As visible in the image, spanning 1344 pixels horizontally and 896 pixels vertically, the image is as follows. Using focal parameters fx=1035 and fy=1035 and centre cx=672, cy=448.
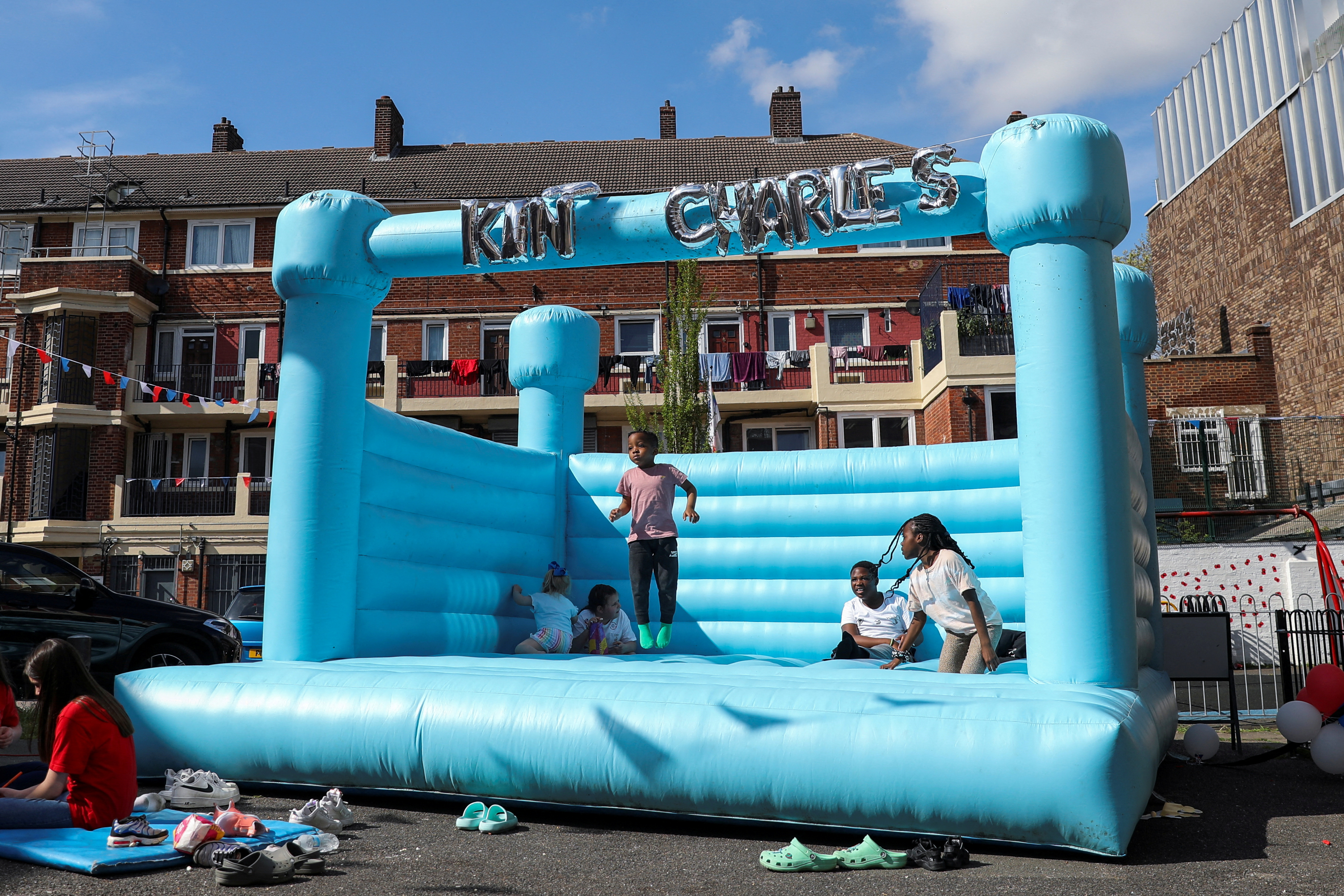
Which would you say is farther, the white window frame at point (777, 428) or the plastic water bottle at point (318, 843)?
the white window frame at point (777, 428)

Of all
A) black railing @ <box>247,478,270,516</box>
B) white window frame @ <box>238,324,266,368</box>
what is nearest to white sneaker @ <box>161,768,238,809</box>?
black railing @ <box>247,478,270,516</box>

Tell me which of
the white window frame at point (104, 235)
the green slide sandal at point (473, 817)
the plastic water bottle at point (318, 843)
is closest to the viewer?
the plastic water bottle at point (318, 843)

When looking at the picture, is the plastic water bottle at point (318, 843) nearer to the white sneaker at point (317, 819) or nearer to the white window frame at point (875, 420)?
the white sneaker at point (317, 819)

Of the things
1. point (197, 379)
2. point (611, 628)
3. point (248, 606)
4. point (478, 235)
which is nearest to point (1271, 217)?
point (611, 628)

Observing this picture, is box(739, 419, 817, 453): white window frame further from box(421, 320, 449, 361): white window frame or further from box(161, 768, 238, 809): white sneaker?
box(161, 768, 238, 809): white sneaker

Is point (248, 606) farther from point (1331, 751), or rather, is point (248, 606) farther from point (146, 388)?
point (146, 388)

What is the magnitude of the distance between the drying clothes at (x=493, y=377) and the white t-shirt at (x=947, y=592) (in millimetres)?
18867

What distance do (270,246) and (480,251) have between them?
21.3 metres

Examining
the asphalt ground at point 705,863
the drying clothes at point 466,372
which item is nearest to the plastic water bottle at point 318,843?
Answer: the asphalt ground at point 705,863

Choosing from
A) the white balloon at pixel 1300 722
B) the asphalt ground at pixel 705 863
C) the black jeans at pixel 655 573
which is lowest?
the asphalt ground at pixel 705 863

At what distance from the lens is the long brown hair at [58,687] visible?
4.15 m

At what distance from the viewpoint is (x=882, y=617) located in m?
6.69

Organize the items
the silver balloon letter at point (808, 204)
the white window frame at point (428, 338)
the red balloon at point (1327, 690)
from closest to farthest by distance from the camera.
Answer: the silver balloon letter at point (808, 204)
the red balloon at point (1327, 690)
the white window frame at point (428, 338)

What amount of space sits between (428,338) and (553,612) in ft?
60.8
